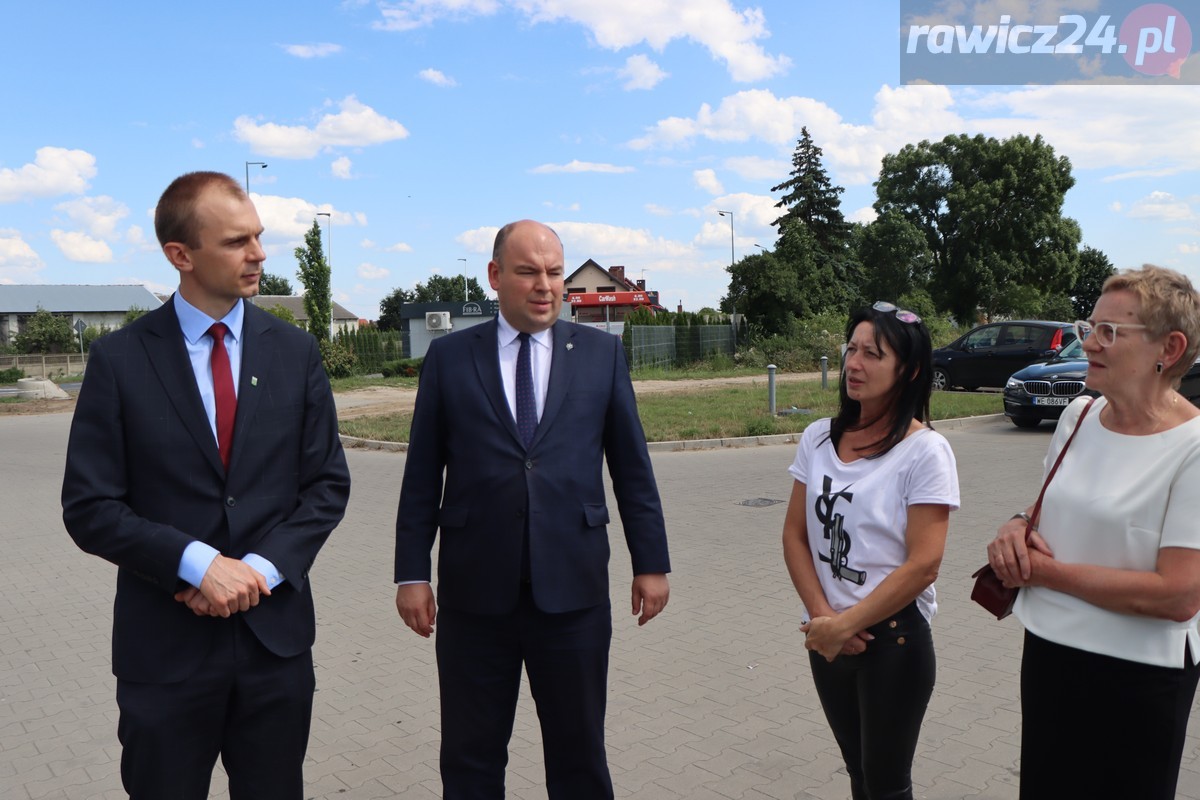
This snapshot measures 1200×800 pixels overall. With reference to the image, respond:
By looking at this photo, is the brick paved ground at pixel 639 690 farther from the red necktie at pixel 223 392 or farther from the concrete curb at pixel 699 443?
the concrete curb at pixel 699 443

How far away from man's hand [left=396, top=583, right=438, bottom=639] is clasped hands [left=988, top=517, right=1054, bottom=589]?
1673 mm

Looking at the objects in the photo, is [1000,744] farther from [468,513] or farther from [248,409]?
[248,409]

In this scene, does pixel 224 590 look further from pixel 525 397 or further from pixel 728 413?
pixel 728 413

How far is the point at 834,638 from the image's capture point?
2701 millimetres

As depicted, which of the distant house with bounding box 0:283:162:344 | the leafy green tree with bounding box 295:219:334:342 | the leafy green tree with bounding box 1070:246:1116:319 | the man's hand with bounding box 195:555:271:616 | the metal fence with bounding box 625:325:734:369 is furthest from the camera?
the distant house with bounding box 0:283:162:344

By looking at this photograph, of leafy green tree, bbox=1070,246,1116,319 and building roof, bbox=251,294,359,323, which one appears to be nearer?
leafy green tree, bbox=1070,246,1116,319

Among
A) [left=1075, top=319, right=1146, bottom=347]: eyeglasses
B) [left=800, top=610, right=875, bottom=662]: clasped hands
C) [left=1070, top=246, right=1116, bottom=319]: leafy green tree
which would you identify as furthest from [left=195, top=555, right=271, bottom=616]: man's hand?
[left=1070, top=246, right=1116, bottom=319]: leafy green tree

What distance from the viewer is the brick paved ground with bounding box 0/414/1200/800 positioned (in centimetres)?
389

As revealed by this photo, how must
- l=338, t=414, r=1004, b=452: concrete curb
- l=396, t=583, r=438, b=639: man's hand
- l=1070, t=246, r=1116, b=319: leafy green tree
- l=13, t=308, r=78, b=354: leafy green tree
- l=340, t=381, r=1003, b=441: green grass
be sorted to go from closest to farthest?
l=396, t=583, r=438, b=639: man's hand
l=338, t=414, r=1004, b=452: concrete curb
l=340, t=381, r=1003, b=441: green grass
l=13, t=308, r=78, b=354: leafy green tree
l=1070, t=246, r=1116, b=319: leafy green tree

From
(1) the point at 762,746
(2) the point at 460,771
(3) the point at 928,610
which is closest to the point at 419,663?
(1) the point at 762,746

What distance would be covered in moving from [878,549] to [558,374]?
1105 mm

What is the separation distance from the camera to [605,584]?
9.92 feet

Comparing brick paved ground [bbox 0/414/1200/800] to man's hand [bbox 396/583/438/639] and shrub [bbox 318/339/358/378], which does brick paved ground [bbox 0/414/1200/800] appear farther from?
shrub [bbox 318/339/358/378]

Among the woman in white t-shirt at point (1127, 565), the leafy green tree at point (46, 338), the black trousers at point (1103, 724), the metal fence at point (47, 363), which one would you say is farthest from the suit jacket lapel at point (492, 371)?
the leafy green tree at point (46, 338)
